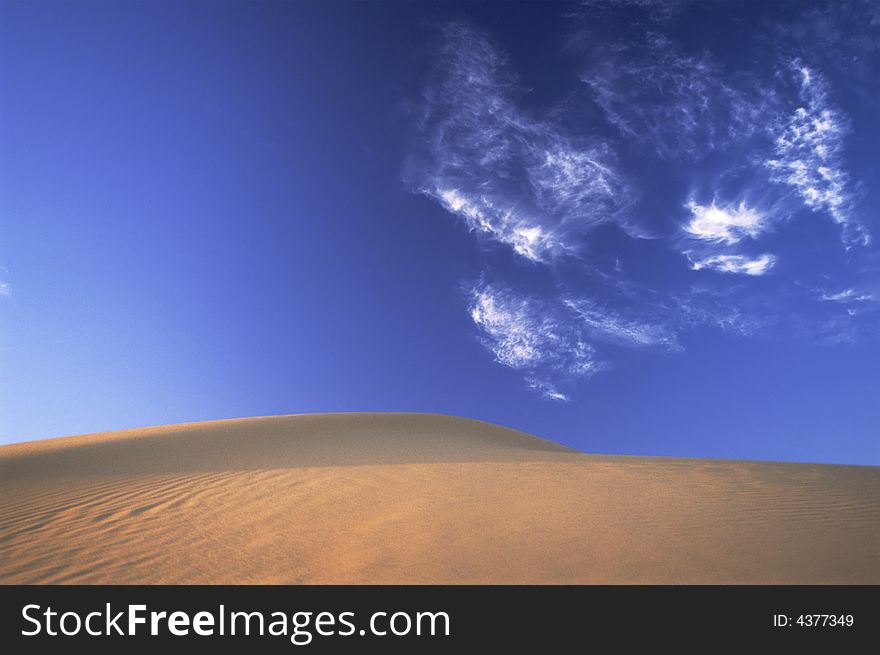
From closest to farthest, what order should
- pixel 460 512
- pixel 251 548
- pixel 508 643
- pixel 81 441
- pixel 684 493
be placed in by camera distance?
pixel 508 643 < pixel 251 548 < pixel 460 512 < pixel 684 493 < pixel 81 441

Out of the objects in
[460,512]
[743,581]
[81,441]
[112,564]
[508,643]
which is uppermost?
[81,441]

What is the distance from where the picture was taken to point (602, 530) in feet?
19.6

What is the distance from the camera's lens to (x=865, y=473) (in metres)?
9.90

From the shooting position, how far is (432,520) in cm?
654

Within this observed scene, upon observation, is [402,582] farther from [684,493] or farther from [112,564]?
[684,493]

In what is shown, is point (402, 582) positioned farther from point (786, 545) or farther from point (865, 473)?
point (865, 473)

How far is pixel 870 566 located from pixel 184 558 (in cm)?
778

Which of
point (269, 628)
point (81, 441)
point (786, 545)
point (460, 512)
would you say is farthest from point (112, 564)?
point (81, 441)

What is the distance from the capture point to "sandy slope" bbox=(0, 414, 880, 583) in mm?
4910

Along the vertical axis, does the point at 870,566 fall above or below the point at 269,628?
above

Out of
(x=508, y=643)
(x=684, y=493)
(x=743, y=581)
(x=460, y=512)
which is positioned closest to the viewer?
(x=508, y=643)

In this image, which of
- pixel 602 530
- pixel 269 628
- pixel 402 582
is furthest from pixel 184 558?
pixel 602 530

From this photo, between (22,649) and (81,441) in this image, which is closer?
(22,649)

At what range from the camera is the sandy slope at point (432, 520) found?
4.91 m
